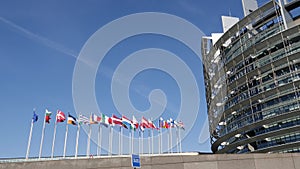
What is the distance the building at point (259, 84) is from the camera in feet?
127

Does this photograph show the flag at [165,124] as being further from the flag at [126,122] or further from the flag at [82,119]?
the flag at [82,119]

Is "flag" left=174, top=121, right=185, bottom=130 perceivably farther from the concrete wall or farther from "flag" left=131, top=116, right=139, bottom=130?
the concrete wall

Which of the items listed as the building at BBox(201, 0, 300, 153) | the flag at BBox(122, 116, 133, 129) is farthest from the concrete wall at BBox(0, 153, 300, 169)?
the flag at BBox(122, 116, 133, 129)

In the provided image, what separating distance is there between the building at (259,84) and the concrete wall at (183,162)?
25.1 meters

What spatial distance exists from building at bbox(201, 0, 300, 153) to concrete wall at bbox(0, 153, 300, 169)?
25064 mm

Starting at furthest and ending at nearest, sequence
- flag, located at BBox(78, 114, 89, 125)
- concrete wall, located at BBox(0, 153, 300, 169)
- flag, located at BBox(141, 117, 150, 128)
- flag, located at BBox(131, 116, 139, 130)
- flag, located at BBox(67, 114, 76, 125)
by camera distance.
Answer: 1. flag, located at BBox(141, 117, 150, 128)
2. flag, located at BBox(131, 116, 139, 130)
3. flag, located at BBox(78, 114, 89, 125)
4. flag, located at BBox(67, 114, 76, 125)
5. concrete wall, located at BBox(0, 153, 300, 169)

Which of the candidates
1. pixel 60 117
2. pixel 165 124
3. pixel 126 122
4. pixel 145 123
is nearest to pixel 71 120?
pixel 60 117

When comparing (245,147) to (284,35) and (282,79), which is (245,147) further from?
(284,35)

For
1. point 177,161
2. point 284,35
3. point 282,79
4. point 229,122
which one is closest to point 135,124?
point 229,122

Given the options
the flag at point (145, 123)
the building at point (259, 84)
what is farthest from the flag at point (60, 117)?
the building at point (259, 84)

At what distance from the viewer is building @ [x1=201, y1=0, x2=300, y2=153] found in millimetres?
38562

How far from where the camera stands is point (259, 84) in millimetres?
43969

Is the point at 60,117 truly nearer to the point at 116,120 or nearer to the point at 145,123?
the point at 116,120

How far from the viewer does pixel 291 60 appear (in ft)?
132
